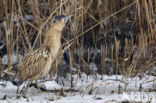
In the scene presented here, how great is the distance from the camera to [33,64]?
371cm

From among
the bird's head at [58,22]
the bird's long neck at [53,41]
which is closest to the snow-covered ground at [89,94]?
the bird's long neck at [53,41]

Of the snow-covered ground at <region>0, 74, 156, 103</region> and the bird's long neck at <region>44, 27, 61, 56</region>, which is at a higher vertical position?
the bird's long neck at <region>44, 27, 61, 56</region>

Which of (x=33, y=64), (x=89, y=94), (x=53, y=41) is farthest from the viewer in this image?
(x=53, y=41)

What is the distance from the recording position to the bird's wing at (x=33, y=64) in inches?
145

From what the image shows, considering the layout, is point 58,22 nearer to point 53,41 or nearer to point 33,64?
point 53,41

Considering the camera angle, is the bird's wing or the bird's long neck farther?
the bird's long neck

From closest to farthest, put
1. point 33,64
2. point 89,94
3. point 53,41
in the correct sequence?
point 89,94
point 33,64
point 53,41

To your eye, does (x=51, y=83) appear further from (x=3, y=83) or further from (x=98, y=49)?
(x=98, y=49)

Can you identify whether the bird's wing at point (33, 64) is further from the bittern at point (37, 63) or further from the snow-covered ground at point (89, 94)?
the snow-covered ground at point (89, 94)

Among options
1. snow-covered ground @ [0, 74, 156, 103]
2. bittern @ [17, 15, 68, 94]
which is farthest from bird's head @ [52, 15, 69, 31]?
snow-covered ground @ [0, 74, 156, 103]

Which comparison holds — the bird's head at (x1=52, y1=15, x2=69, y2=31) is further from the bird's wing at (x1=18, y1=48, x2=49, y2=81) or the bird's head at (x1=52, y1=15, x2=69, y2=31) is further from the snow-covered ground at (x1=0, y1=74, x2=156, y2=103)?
the snow-covered ground at (x1=0, y1=74, x2=156, y2=103)

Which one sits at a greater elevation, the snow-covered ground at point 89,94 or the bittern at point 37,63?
the bittern at point 37,63

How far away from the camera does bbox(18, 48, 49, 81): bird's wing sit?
3.68 meters

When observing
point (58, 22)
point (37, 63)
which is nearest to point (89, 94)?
point (37, 63)
